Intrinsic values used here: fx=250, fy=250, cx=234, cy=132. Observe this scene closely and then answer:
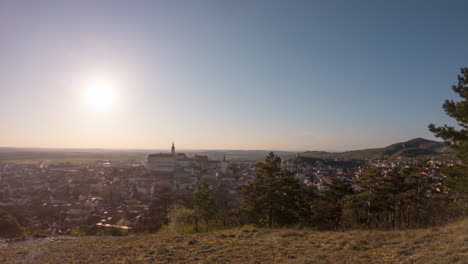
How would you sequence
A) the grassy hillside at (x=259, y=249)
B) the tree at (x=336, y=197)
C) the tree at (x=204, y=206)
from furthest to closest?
the tree at (x=204, y=206), the tree at (x=336, y=197), the grassy hillside at (x=259, y=249)

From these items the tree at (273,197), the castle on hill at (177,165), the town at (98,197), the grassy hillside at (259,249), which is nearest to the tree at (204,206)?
the tree at (273,197)

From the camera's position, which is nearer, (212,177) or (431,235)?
(431,235)

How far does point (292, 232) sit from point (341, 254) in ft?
12.5

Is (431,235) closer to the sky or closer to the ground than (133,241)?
closer to the sky

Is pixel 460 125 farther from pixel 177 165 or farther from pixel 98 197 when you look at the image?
pixel 177 165

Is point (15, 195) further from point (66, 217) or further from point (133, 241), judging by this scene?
point (133, 241)

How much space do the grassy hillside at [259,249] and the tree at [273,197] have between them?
5.02 metres

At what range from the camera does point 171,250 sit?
8602 millimetres

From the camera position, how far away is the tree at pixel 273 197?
1596 centimetres

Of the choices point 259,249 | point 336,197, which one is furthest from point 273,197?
point 259,249

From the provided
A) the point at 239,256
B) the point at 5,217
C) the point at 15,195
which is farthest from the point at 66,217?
the point at 239,256

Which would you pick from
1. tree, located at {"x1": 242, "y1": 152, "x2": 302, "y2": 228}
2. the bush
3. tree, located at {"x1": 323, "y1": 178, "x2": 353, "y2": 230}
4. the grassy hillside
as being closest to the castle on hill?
the bush

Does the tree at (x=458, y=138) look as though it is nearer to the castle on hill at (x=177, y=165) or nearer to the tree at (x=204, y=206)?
the tree at (x=204, y=206)

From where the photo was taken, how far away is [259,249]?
8.34 metres
